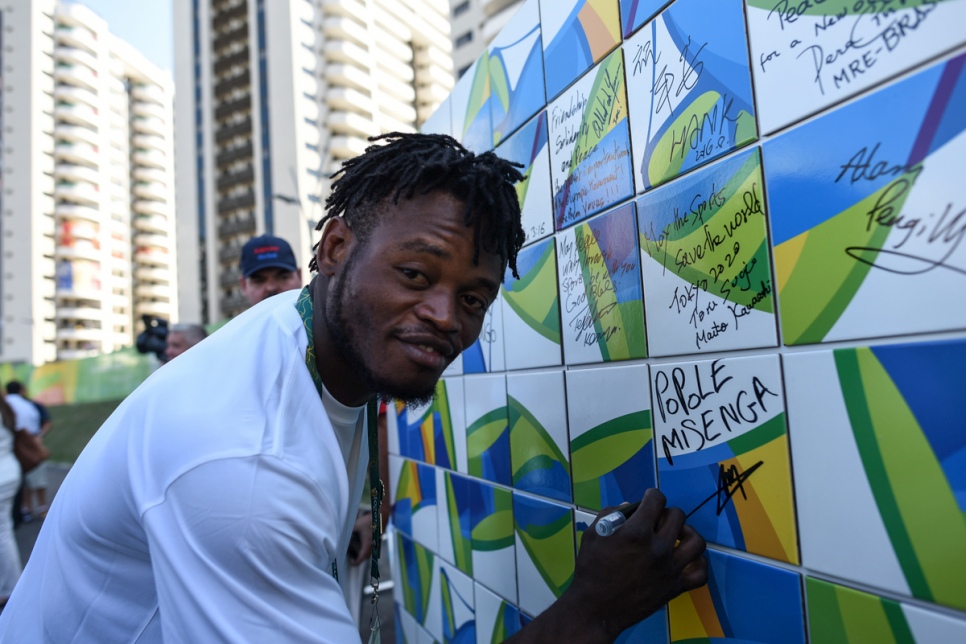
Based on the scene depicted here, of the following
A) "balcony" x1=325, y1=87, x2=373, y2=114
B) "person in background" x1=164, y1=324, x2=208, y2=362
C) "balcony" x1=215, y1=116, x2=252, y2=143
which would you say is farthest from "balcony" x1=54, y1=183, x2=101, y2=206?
"person in background" x1=164, y1=324, x2=208, y2=362

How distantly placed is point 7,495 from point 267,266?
2431 millimetres

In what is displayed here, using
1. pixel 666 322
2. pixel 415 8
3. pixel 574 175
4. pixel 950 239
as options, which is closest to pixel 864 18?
pixel 950 239

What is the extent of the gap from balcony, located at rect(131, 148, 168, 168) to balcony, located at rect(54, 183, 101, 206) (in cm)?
1042

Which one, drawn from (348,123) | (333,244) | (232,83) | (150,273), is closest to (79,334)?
(150,273)

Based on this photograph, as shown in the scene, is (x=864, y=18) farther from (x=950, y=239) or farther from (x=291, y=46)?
(x=291, y=46)

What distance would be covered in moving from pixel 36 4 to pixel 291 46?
27022 mm

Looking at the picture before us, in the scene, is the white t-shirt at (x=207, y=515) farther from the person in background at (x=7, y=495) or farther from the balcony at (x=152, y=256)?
the balcony at (x=152, y=256)

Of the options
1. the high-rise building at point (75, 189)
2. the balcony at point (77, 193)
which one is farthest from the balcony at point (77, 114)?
the balcony at point (77, 193)

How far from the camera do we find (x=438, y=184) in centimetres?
126

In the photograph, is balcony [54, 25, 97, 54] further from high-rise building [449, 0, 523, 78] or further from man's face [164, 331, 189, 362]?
man's face [164, 331, 189, 362]

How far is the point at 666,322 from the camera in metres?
1.29

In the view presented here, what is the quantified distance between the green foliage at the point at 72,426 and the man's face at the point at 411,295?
51.0ft

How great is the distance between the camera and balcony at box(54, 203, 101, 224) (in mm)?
54812

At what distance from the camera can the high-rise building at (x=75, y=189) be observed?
5109cm
